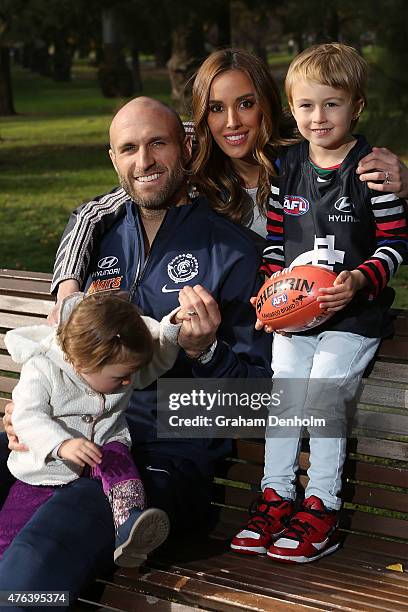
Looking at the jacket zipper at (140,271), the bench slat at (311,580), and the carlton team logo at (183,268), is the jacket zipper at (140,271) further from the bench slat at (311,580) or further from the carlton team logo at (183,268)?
the bench slat at (311,580)

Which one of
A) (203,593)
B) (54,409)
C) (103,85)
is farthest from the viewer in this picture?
(103,85)

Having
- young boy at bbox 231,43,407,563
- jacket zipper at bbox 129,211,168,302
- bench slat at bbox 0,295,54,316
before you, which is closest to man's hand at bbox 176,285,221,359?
→ young boy at bbox 231,43,407,563

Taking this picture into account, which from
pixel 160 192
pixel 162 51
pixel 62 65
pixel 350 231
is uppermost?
pixel 62 65

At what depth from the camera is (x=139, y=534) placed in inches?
151

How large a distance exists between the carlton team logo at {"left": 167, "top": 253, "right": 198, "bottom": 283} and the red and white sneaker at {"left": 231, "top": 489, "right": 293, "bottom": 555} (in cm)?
93

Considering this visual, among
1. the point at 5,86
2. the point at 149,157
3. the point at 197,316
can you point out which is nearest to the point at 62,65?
the point at 5,86

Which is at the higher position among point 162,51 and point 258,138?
point 162,51

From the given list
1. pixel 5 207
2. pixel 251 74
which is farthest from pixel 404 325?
pixel 5 207

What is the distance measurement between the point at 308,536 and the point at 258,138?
5.66 ft

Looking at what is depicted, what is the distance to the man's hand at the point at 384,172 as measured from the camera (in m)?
4.10

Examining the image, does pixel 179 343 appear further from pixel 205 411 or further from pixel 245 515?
pixel 245 515

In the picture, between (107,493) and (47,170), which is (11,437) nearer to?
(107,493)

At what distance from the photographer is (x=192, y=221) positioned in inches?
187

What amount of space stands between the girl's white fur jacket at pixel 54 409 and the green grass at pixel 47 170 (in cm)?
141
